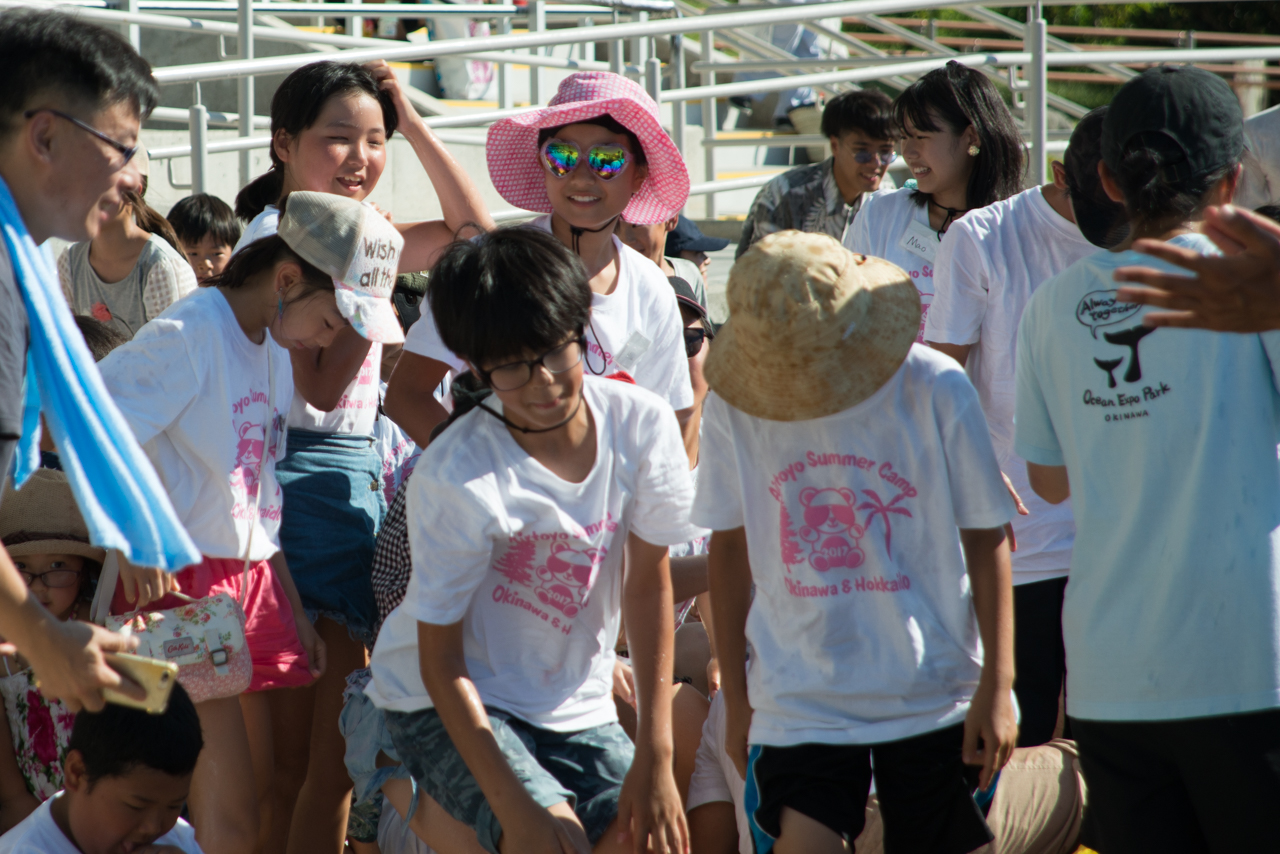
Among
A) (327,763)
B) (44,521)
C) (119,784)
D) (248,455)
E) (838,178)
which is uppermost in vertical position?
(838,178)

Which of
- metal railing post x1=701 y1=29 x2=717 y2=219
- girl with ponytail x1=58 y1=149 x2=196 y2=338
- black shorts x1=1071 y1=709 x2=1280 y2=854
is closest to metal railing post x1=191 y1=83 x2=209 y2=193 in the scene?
girl with ponytail x1=58 y1=149 x2=196 y2=338

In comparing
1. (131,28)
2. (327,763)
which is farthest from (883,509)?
(131,28)

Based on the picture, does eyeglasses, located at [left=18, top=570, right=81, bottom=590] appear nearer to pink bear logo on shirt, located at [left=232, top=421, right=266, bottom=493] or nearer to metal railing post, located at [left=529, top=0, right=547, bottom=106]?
pink bear logo on shirt, located at [left=232, top=421, right=266, bottom=493]

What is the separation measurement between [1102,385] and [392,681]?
4.73ft

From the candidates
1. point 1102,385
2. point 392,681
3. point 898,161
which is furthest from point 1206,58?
point 392,681

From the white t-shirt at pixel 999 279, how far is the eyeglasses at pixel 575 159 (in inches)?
33.7

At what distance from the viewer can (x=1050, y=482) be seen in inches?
92.0

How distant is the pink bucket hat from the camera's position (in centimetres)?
312

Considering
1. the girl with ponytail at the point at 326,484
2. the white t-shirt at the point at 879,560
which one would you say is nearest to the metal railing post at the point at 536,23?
the girl with ponytail at the point at 326,484

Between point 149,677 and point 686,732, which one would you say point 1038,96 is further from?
point 149,677

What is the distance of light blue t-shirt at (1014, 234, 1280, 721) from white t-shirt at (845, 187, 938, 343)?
1.56 metres

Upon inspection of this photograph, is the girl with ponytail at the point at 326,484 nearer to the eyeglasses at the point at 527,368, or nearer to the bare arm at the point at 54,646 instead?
the eyeglasses at the point at 527,368

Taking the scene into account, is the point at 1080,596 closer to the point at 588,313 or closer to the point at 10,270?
the point at 588,313

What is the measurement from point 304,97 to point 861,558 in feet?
6.43
